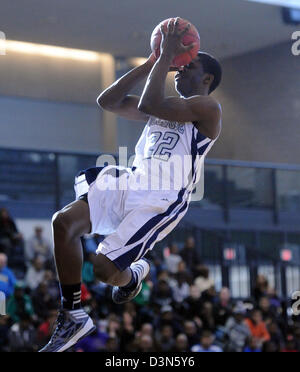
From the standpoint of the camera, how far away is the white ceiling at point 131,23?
9125 millimetres

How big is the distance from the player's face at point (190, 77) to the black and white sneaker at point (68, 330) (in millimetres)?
1601

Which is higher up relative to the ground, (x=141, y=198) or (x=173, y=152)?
(x=173, y=152)

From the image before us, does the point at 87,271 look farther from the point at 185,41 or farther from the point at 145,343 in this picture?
the point at 185,41

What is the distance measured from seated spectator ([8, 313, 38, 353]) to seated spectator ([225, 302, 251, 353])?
108 inches

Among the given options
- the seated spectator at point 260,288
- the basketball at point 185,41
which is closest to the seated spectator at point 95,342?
the seated spectator at point 260,288

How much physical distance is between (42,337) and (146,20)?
12.4 ft

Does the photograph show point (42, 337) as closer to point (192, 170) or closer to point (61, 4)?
point (61, 4)

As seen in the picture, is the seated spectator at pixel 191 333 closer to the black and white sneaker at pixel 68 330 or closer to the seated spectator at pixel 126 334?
the seated spectator at pixel 126 334

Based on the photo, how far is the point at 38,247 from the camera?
11.5 m

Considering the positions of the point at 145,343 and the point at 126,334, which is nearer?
the point at 145,343

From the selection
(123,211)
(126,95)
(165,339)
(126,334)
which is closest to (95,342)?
(126,334)

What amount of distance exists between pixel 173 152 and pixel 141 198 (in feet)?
1.16

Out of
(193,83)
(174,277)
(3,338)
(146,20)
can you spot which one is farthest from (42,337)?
(193,83)

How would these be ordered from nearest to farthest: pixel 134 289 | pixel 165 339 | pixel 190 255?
Answer: pixel 134 289 < pixel 165 339 < pixel 190 255
